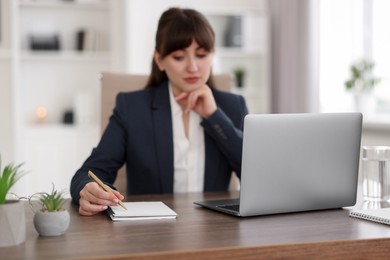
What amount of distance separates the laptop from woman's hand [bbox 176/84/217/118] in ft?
1.62

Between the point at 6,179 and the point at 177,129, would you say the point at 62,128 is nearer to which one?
the point at 177,129

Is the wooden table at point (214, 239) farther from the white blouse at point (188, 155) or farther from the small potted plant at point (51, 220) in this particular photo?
the white blouse at point (188, 155)

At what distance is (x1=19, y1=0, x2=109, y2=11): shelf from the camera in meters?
4.66

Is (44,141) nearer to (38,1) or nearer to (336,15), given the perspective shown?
(38,1)

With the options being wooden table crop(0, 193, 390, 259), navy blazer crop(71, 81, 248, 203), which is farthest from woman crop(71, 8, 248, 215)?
wooden table crop(0, 193, 390, 259)

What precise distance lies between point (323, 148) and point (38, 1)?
3643mm

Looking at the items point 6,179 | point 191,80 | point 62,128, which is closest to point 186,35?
point 191,80

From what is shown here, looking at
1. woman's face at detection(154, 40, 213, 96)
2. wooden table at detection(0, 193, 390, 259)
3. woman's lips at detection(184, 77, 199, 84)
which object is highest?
woman's face at detection(154, 40, 213, 96)

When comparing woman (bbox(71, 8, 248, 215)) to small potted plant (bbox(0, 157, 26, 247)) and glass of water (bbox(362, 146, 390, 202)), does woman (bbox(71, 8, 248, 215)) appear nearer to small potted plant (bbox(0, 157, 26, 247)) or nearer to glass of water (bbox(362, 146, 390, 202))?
glass of water (bbox(362, 146, 390, 202))

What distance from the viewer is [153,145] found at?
2.04 m

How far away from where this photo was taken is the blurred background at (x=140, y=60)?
167 inches

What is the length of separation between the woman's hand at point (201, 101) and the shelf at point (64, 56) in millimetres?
2895

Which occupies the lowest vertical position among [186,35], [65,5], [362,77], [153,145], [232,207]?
[232,207]

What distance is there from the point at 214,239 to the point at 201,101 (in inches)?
35.0
